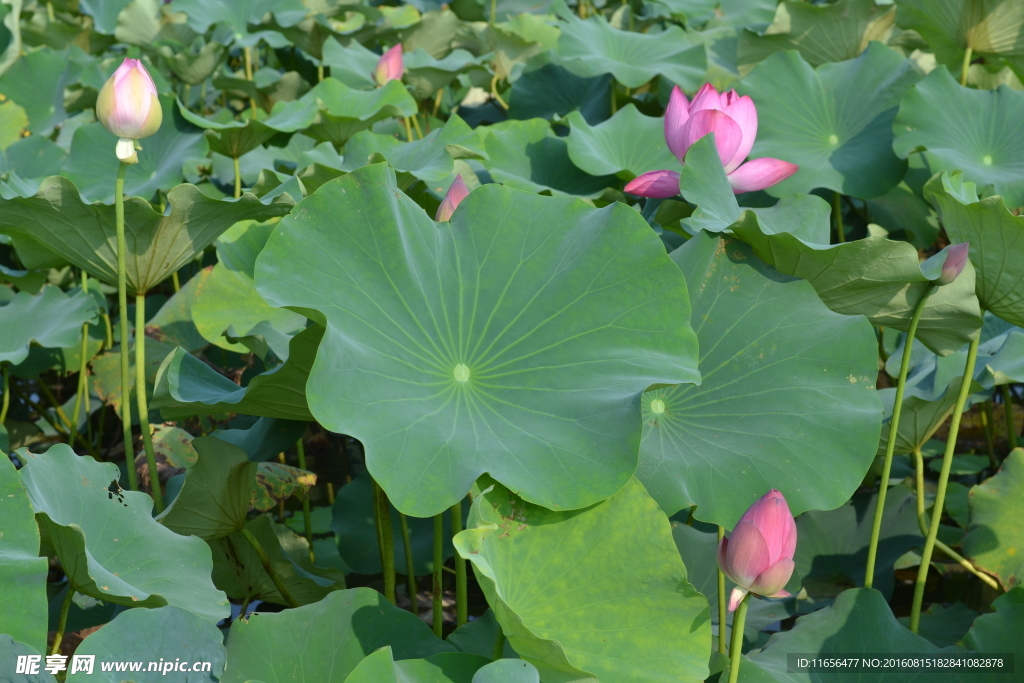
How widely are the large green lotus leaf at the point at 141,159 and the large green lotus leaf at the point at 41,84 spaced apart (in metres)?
0.92

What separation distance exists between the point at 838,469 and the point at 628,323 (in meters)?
0.36

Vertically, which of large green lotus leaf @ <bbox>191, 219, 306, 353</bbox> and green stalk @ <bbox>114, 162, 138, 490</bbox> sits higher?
large green lotus leaf @ <bbox>191, 219, 306, 353</bbox>

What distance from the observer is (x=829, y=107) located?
7.13 ft

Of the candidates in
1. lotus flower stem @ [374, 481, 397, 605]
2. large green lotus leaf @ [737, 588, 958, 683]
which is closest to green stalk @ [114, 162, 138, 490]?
lotus flower stem @ [374, 481, 397, 605]

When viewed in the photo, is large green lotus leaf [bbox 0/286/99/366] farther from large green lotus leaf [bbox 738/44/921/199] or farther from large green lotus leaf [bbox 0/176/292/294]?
large green lotus leaf [bbox 738/44/921/199]

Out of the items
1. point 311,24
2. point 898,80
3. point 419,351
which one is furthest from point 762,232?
point 311,24

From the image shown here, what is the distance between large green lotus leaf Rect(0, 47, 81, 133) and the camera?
3014mm

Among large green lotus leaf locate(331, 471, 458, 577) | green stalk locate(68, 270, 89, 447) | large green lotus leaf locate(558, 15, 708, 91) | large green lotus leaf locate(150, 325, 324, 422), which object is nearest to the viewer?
large green lotus leaf locate(150, 325, 324, 422)

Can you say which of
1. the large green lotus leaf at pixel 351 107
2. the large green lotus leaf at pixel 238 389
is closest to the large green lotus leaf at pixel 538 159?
the large green lotus leaf at pixel 351 107

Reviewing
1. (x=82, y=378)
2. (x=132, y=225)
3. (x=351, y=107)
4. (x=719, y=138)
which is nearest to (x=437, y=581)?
(x=132, y=225)

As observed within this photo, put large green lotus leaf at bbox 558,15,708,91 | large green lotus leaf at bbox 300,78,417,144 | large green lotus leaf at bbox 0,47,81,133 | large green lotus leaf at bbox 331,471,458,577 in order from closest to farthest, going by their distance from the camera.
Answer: large green lotus leaf at bbox 331,471,458,577 → large green lotus leaf at bbox 300,78,417,144 → large green lotus leaf at bbox 558,15,708,91 → large green lotus leaf at bbox 0,47,81,133

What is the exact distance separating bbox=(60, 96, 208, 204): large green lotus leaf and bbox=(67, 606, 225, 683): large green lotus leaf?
1.49 meters

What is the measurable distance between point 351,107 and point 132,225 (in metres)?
1.20

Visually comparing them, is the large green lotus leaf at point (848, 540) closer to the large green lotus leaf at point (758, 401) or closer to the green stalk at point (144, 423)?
the large green lotus leaf at point (758, 401)
